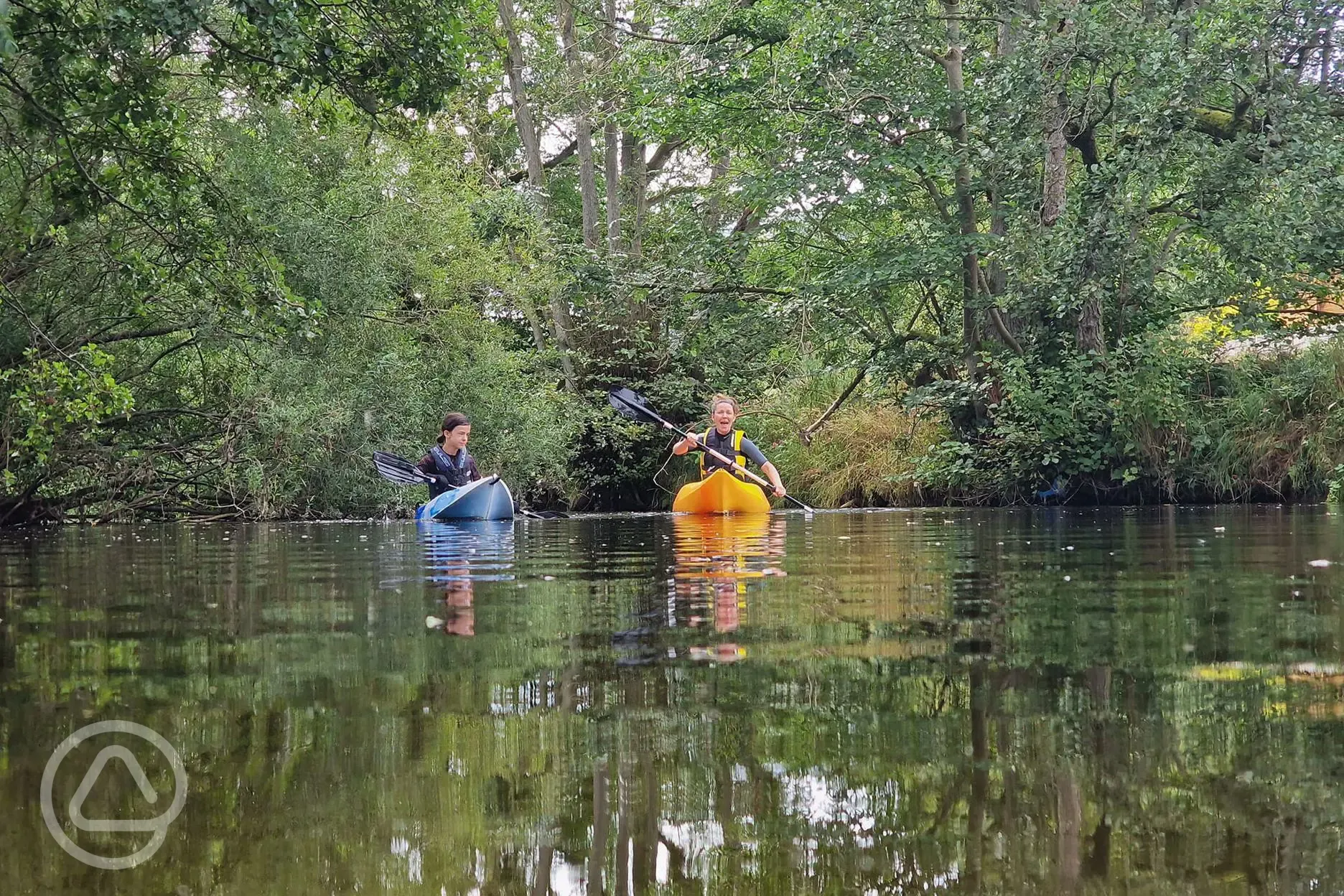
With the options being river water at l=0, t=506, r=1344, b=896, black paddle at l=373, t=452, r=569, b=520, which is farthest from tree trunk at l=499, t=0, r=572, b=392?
river water at l=0, t=506, r=1344, b=896

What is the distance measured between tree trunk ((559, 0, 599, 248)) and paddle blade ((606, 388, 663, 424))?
4.11 m

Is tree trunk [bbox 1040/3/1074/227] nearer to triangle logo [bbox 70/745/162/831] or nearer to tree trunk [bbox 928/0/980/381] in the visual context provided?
tree trunk [bbox 928/0/980/381]

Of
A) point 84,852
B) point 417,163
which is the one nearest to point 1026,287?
point 417,163

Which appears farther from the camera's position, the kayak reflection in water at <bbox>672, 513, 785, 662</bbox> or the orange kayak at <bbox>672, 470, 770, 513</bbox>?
the orange kayak at <bbox>672, 470, 770, 513</bbox>

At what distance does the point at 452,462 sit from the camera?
1694cm

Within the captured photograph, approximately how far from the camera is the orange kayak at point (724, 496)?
17.9m

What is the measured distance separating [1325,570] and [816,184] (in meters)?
14.8

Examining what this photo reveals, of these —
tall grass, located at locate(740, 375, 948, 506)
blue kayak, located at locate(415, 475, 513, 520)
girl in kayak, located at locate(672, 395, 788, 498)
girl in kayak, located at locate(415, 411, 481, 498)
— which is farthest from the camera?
tall grass, located at locate(740, 375, 948, 506)

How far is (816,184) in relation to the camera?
20516 mm

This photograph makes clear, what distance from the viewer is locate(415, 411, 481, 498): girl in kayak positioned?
16750 mm

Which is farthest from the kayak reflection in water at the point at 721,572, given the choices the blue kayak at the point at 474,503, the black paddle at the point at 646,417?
the black paddle at the point at 646,417

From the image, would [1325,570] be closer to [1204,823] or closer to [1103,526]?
[1204,823]

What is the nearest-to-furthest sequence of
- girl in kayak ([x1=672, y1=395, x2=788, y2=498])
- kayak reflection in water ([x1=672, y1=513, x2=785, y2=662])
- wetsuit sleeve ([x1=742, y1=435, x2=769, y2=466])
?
kayak reflection in water ([x1=672, y1=513, x2=785, y2=662]), girl in kayak ([x1=672, y1=395, x2=788, y2=498]), wetsuit sleeve ([x1=742, y1=435, x2=769, y2=466])

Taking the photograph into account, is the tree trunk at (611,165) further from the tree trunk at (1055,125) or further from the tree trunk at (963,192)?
the tree trunk at (1055,125)
